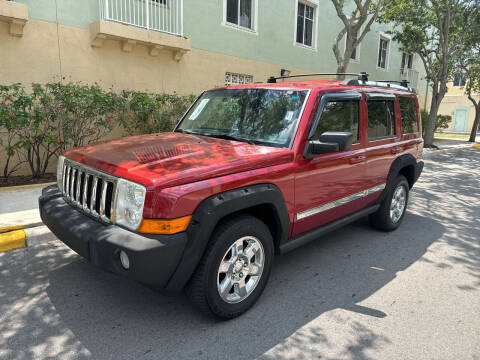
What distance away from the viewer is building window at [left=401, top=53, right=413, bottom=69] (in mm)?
22494

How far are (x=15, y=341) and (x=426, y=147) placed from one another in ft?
57.9

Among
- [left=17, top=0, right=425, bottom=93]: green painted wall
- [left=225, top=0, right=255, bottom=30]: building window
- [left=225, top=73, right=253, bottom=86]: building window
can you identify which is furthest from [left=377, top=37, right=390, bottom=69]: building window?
[left=225, top=73, right=253, bottom=86]: building window

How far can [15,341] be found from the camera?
8.67ft

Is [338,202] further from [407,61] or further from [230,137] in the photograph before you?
[407,61]

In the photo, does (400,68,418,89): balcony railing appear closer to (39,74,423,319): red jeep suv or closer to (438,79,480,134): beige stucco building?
(438,79,480,134): beige stucco building

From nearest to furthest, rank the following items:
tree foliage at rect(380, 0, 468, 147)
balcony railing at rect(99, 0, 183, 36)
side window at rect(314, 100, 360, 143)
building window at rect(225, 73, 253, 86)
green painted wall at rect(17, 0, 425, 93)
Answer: side window at rect(314, 100, 360, 143), green painted wall at rect(17, 0, 425, 93), balcony railing at rect(99, 0, 183, 36), building window at rect(225, 73, 253, 86), tree foliage at rect(380, 0, 468, 147)

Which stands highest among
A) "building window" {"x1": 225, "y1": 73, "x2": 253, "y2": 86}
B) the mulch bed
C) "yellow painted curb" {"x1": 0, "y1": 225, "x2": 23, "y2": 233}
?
"building window" {"x1": 225, "y1": 73, "x2": 253, "y2": 86}

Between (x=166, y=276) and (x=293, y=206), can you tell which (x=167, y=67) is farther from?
(x=166, y=276)

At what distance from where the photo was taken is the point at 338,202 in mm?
3873

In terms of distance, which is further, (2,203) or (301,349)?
(2,203)

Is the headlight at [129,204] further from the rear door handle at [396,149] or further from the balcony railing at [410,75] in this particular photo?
the balcony railing at [410,75]

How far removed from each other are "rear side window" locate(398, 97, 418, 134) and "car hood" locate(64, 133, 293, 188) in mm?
2544

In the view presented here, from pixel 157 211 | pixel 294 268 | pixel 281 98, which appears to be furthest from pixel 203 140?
pixel 294 268

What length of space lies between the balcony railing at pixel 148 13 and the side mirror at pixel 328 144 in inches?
285
